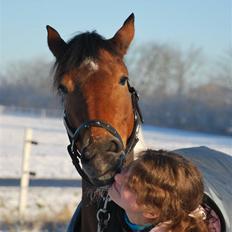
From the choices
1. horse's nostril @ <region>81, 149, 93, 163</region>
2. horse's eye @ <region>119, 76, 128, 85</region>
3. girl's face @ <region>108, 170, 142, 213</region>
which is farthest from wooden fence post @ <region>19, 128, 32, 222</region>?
girl's face @ <region>108, 170, 142, 213</region>

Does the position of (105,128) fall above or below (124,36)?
below

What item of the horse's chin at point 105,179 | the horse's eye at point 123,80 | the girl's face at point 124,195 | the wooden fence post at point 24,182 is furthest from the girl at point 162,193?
the wooden fence post at point 24,182

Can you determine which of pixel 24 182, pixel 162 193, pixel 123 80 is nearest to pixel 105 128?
pixel 123 80

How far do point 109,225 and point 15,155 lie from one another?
1262 cm

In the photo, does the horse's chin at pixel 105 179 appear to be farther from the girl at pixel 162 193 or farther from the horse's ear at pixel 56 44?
the horse's ear at pixel 56 44

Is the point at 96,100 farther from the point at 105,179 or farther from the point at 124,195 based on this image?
the point at 124,195

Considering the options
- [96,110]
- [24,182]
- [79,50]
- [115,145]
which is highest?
[79,50]

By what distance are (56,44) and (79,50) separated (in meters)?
0.33

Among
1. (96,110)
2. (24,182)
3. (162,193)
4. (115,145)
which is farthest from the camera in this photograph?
(24,182)

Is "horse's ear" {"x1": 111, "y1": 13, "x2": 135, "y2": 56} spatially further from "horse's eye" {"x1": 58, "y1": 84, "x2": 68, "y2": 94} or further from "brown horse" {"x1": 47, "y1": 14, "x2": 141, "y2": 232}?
"horse's eye" {"x1": 58, "y1": 84, "x2": 68, "y2": 94}

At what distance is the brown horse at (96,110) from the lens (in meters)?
2.57

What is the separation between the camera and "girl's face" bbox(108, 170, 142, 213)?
193cm

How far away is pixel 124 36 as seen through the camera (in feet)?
10.6

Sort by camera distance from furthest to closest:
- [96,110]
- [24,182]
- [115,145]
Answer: [24,182], [96,110], [115,145]
